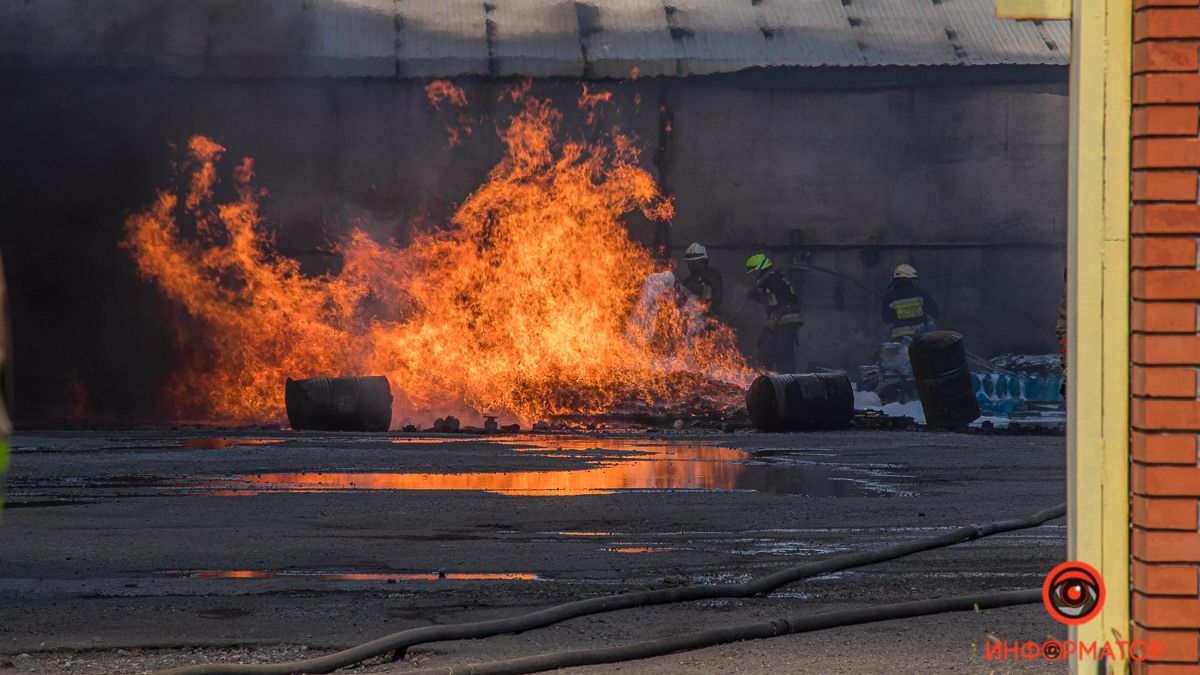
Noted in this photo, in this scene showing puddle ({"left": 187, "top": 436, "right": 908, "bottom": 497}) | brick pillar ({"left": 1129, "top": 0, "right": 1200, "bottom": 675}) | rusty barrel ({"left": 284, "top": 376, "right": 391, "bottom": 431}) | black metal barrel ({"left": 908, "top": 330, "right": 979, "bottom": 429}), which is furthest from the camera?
black metal barrel ({"left": 908, "top": 330, "right": 979, "bottom": 429})

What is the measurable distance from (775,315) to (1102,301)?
20.1m

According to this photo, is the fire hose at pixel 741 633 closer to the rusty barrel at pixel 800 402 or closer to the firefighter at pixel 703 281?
the rusty barrel at pixel 800 402

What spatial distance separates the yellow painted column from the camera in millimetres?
4125

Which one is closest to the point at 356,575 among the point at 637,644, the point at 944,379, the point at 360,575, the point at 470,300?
the point at 360,575

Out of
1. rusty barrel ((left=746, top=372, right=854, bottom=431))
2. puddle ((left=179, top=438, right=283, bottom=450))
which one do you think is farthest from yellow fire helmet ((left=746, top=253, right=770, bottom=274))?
puddle ((left=179, top=438, right=283, bottom=450))

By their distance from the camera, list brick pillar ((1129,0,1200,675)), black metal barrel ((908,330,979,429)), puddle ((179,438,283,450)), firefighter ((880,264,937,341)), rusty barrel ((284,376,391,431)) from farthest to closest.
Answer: firefighter ((880,264,937,341)), black metal barrel ((908,330,979,429)), rusty barrel ((284,376,391,431)), puddle ((179,438,283,450)), brick pillar ((1129,0,1200,675))

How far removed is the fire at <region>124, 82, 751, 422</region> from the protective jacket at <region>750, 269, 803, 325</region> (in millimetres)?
938

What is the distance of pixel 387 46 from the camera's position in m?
24.6

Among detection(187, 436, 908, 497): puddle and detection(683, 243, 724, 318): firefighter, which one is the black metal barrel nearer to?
detection(683, 243, 724, 318): firefighter

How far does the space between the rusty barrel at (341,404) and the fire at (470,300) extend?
231 cm

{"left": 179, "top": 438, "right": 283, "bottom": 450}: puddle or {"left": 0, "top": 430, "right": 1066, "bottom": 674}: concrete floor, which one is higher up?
{"left": 179, "top": 438, "right": 283, "bottom": 450}: puddle

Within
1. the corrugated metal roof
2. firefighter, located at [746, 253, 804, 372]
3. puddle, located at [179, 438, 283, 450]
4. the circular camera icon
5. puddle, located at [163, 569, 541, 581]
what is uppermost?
the corrugated metal roof

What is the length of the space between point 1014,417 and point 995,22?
318 inches

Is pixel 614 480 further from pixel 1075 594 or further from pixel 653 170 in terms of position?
pixel 653 170
